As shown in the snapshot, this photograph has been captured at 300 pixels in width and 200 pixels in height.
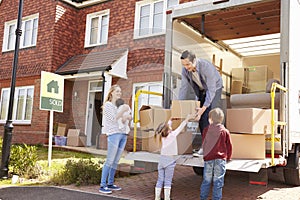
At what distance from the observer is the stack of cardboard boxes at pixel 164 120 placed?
482cm

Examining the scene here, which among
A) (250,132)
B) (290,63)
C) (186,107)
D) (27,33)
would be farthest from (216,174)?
(27,33)

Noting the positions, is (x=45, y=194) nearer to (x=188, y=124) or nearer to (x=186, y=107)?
(x=188, y=124)

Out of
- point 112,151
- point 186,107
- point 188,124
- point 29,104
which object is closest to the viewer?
point 186,107

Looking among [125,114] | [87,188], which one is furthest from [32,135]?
[125,114]

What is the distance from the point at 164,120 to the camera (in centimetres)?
529

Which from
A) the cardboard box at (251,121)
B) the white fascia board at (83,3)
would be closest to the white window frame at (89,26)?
the white fascia board at (83,3)

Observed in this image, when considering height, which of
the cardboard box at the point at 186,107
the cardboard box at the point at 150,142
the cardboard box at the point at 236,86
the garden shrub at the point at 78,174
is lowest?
the garden shrub at the point at 78,174

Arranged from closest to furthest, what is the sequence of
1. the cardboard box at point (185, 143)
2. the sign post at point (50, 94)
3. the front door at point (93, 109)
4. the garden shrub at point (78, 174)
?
the cardboard box at point (185, 143), the garden shrub at point (78, 174), the sign post at point (50, 94), the front door at point (93, 109)

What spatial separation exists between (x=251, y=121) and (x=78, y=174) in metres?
3.49

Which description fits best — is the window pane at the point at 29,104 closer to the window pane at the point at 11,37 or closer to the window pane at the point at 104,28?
the window pane at the point at 11,37

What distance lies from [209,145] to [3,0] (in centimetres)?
1600

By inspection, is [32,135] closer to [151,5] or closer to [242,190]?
[151,5]

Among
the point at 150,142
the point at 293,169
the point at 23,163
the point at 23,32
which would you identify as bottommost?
the point at 23,163

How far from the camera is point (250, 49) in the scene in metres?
9.15
